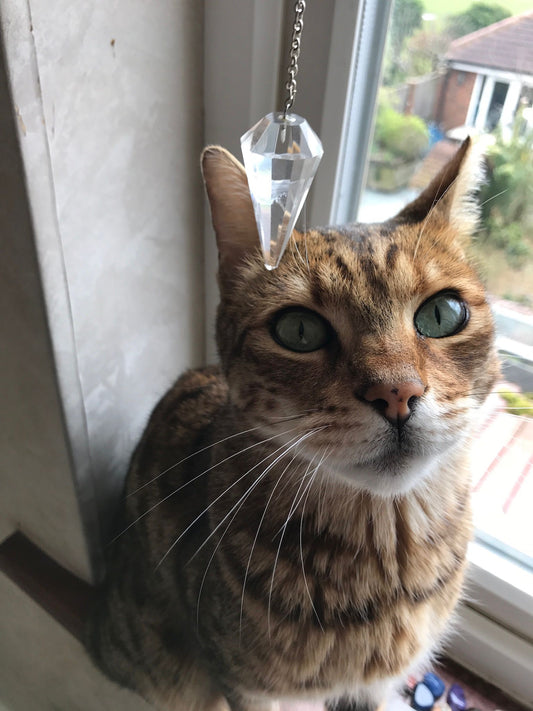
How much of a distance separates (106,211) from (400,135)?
426 millimetres

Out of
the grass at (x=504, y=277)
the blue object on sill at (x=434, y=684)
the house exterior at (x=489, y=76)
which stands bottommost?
the blue object on sill at (x=434, y=684)

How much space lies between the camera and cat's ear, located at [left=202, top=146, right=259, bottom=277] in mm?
658

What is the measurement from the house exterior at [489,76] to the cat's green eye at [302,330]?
15.0 inches

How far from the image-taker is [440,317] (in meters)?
0.66

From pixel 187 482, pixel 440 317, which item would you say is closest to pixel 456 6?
pixel 440 317

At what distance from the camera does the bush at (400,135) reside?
87 cm

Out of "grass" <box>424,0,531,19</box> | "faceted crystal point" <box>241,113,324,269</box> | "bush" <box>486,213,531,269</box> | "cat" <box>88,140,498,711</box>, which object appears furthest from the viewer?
"bush" <box>486,213,531,269</box>

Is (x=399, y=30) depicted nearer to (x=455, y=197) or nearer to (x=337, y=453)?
(x=455, y=197)

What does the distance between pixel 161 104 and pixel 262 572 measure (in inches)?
24.2

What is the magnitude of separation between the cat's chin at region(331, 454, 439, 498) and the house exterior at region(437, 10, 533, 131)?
1.53 ft

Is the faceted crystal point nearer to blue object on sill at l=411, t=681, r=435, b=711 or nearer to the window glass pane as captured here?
the window glass pane

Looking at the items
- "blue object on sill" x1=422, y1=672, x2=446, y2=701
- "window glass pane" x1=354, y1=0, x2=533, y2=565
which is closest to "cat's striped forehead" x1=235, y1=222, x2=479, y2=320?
"window glass pane" x1=354, y1=0, x2=533, y2=565

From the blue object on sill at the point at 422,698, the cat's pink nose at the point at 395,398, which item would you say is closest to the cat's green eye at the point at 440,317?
the cat's pink nose at the point at 395,398

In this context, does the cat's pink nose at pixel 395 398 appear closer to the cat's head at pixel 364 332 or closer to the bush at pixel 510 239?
the cat's head at pixel 364 332
